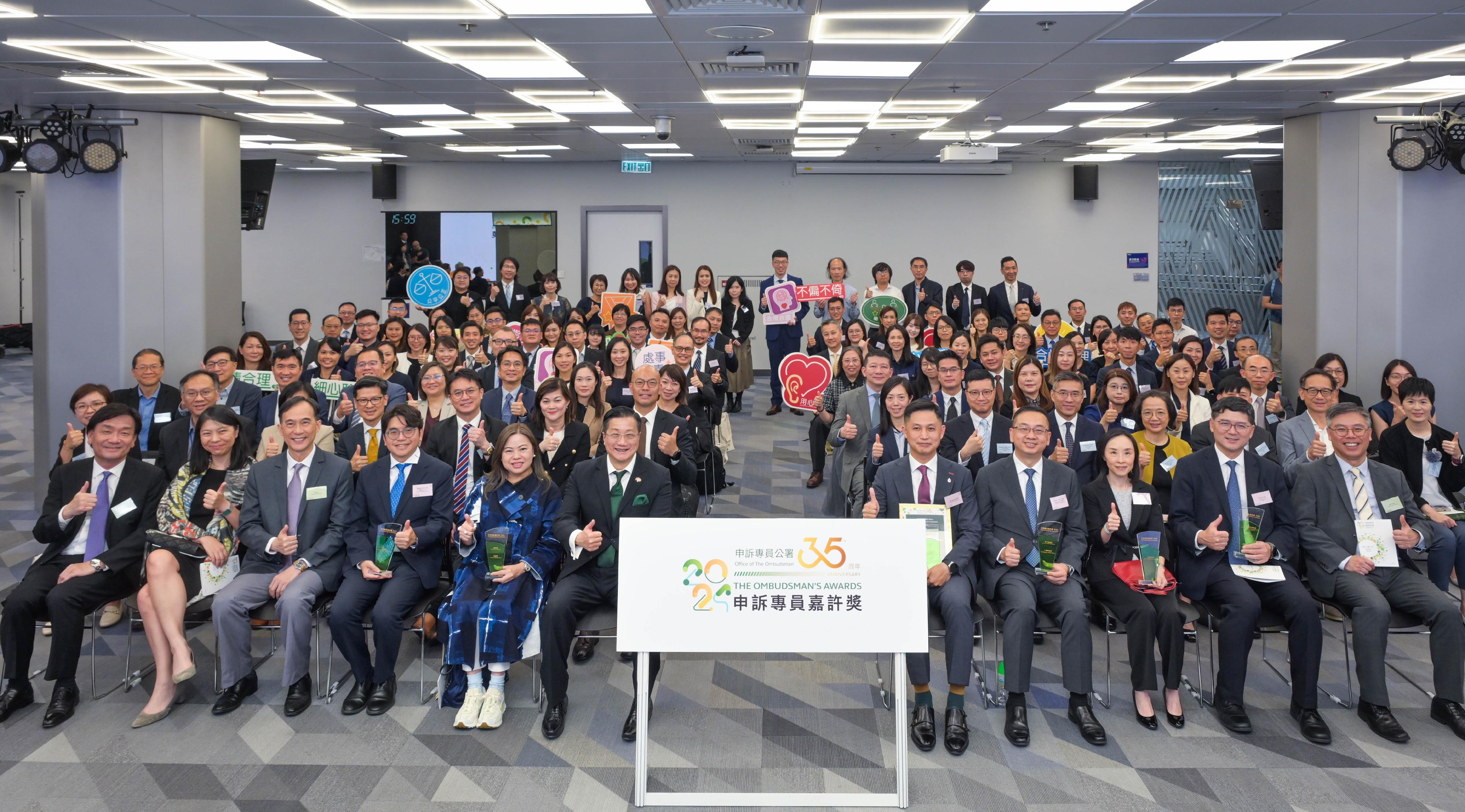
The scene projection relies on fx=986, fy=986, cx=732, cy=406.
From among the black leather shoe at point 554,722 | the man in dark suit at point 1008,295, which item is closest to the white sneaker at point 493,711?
the black leather shoe at point 554,722

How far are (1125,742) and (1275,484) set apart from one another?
1521 mm

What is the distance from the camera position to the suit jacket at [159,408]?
6.85 meters

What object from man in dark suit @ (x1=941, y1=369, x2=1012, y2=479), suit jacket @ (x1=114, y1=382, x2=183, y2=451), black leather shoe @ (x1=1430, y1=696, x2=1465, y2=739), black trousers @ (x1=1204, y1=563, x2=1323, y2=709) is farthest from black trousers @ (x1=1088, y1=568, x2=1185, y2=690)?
suit jacket @ (x1=114, y1=382, x2=183, y2=451)

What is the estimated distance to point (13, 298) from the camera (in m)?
20.4

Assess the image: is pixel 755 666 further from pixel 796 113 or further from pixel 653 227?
pixel 653 227

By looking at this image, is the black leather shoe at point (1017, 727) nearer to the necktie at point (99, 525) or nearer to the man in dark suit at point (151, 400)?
the necktie at point (99, 525)

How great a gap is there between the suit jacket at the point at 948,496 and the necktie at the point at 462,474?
212cm

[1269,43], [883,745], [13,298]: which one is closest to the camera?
[883,745]

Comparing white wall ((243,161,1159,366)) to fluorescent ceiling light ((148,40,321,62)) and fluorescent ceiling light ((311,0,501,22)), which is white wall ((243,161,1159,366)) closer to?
fluorescent ceiling light ((148,40,321,62))

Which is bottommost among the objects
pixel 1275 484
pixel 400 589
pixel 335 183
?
pixel 400 589

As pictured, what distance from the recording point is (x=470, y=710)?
442 centimetres

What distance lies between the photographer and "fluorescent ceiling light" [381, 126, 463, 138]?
11.3 m

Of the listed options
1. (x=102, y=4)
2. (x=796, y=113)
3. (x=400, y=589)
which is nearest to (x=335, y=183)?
(x=796, y=113)

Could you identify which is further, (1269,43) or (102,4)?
(1269,43)
